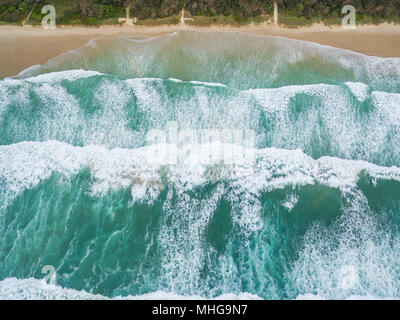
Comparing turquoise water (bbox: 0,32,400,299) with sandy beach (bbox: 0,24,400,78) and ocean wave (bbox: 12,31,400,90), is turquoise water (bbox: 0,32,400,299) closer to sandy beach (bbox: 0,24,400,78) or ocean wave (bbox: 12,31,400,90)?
ocean wave (bbox: 12,31,400,90)

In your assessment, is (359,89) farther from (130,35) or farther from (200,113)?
(130,35)

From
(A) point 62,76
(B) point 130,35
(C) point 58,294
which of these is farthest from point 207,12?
(C) point 58,294
